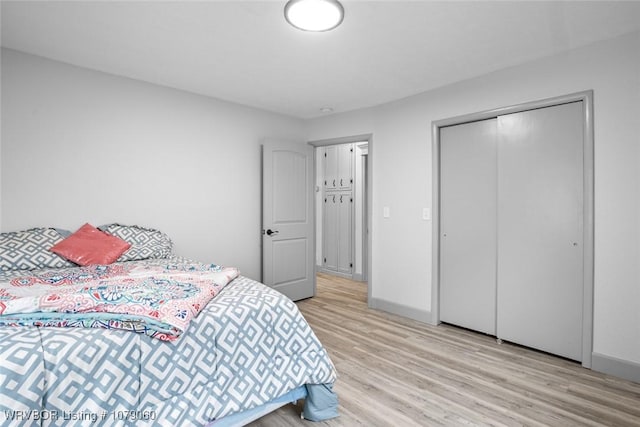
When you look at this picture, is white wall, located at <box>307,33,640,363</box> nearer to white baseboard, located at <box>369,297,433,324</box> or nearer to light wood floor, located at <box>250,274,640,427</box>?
white baseboard, located at <box>369,297,433,324</box>

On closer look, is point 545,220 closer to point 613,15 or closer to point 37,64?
point 613,15

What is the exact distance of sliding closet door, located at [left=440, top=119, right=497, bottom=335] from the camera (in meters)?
3.06

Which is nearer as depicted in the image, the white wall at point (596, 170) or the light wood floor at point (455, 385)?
the light wood floor at point (455, 385)

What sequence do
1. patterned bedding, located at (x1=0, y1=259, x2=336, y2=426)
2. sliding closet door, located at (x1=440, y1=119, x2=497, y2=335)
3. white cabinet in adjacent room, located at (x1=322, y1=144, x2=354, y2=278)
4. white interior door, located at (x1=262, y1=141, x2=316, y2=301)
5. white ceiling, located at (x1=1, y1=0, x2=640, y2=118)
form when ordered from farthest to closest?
white cabinet in adjacent room, located at (x1=322, y1=144, x2=354, y2=278), white interior door, located at (x1=262, y1=141, x2=316, y2=301), sliding closet door, located at (x1=440, y1=119, x2=497, y2=335), white ceiling, located at (x1=1, y1=0, x2=640, y2=118), patterned bedding, located at (x1=0, y1=259, x2=336, y2=426)

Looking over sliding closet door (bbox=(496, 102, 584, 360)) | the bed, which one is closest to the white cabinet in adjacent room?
sliding closet door (bbox=(496, 102, 584, 360))

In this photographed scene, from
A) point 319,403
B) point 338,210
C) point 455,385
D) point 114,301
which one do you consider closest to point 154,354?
point 114,301

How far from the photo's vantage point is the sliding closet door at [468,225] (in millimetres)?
3061

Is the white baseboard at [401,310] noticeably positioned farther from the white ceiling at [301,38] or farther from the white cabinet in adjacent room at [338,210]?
the white ceiling at [301,38]

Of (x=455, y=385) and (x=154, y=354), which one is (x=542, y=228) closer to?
(x=455, y=385)

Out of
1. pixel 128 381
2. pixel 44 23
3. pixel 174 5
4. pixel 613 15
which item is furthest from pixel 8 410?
pixel 613 15

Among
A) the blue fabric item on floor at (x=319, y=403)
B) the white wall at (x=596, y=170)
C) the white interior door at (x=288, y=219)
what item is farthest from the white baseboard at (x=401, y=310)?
the blue fabric item on floor at (x=319, y=403)

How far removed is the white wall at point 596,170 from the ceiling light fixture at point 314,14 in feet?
5.53

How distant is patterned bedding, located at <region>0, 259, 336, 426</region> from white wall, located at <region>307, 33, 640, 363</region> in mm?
2073

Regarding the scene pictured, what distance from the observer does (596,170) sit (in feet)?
7.87
